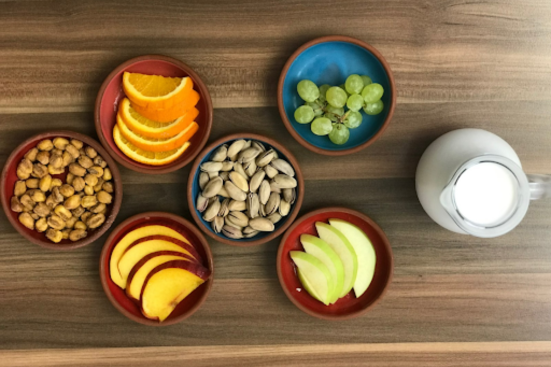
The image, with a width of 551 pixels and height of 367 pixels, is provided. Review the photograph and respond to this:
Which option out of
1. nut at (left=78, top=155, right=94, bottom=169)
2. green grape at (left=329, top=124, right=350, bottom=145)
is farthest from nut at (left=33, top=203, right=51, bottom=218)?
green grape at (left=329, top=124, right=350, bottom=145)

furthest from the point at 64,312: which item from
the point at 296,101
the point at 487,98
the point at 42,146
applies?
the point at 487,98

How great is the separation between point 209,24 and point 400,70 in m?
0.39

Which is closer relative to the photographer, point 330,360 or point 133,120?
point 133,120

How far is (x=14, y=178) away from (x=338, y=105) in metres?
0.63

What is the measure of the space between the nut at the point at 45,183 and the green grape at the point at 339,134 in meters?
0.54

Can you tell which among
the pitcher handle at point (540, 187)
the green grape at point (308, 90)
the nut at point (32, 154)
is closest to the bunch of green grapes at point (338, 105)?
the green grape at point (308, 90)

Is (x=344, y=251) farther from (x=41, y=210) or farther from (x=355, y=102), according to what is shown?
(x=41, y=210)

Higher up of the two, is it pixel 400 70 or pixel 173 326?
pixel 400 70

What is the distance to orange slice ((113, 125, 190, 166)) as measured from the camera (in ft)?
2.71

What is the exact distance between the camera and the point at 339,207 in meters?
0.86

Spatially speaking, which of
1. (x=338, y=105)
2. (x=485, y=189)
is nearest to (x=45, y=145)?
(x=338, y=105)

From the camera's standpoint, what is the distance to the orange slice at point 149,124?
0.81 metres

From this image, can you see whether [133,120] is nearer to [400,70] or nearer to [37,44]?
[37,44]

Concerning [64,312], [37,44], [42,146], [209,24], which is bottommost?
[64,312]
